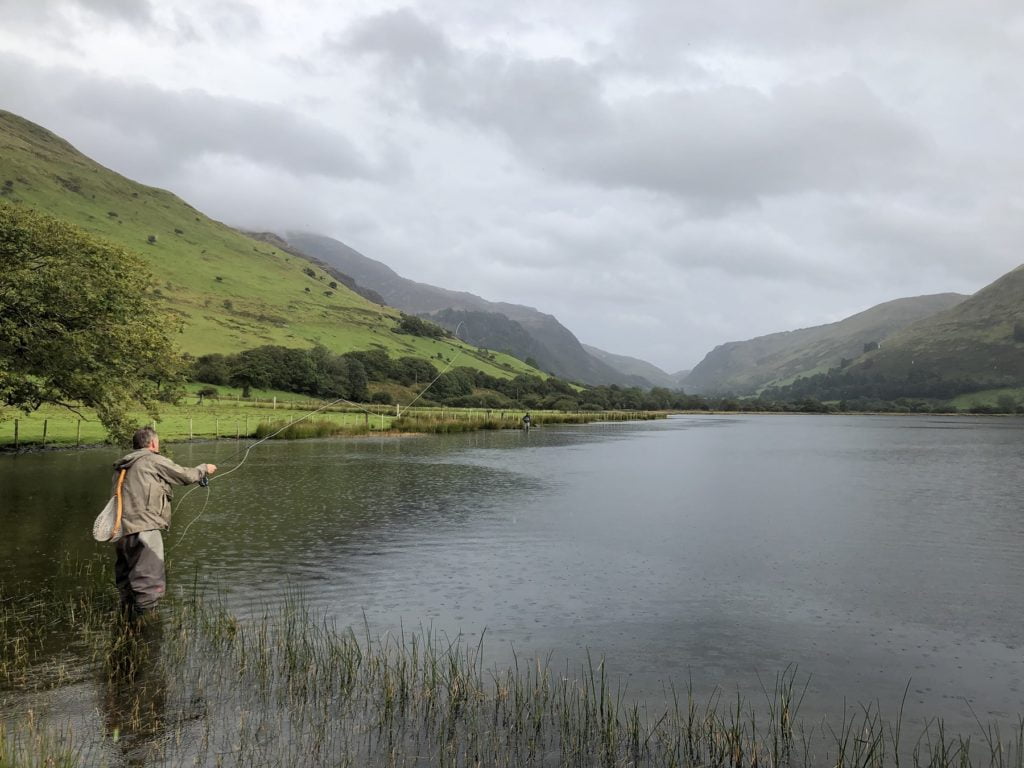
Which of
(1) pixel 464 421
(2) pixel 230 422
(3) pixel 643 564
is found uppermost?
(2) pixel 230 422

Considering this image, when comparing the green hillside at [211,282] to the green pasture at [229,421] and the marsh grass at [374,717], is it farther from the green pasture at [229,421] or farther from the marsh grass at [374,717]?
the marsh grass at [374,717]

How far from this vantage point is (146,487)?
9992 millimetres

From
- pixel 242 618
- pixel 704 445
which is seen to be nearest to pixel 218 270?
pixel 704 445

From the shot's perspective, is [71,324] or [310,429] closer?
[71,324]

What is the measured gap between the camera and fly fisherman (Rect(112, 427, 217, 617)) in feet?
32.3

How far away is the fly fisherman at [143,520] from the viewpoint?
32.3ft

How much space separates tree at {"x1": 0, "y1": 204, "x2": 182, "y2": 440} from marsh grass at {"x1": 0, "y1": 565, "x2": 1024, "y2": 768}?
1474 centimetres

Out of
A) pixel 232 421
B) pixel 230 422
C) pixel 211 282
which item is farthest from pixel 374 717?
pixel 211 282

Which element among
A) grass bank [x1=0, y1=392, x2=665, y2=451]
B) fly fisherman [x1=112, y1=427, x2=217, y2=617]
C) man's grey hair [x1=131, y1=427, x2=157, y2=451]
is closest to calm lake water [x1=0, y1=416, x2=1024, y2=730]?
fly fisherman [x1=112, y1=427, x2=217, y2=617]

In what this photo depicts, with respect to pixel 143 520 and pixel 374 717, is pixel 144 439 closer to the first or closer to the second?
pixel 143 520

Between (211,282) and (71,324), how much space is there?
144 meters

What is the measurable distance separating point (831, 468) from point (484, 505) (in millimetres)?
28366

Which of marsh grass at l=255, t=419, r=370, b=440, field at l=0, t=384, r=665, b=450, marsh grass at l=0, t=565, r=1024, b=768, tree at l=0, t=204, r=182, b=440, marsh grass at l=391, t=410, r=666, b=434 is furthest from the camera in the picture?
marsh grass at l=391, t=410, r=666, b=434

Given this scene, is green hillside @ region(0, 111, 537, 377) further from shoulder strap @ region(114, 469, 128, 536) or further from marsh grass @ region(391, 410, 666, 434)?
shoulder strap @ region(114, 469, 128, 536)
